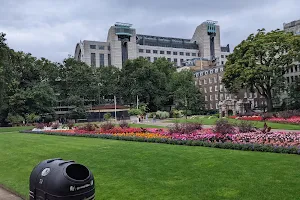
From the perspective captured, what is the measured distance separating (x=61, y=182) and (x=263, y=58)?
48162mm

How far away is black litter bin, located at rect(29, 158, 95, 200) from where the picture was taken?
4.21m

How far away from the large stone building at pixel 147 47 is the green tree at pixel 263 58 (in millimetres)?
69217

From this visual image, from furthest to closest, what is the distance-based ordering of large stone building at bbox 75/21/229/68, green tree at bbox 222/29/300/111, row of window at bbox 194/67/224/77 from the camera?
large stone building at bbox 75/21/229/68, row of window at bbox 194/67/224/77, green tree at bbox 222/29/300/111

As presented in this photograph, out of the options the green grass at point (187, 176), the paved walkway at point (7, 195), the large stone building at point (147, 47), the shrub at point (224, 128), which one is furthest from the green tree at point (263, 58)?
the large stone building at point (147, 47)

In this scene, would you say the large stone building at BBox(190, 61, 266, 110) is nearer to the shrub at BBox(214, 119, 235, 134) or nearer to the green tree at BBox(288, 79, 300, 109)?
the green tree at BBox(288, 79, 300, 109)

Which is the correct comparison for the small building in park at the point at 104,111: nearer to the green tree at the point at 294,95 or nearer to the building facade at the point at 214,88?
the building facade at the point at 214,88

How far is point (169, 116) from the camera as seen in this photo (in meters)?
63.0

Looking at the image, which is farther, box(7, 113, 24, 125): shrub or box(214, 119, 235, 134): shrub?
box(7, 113, 24, 125): shrub

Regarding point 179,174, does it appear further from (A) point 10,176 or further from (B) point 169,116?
(B) point 169,116

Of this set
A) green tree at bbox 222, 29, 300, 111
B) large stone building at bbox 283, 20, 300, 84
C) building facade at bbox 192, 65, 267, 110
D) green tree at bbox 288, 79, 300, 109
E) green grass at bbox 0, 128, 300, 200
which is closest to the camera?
green grass at bbox 0, 128, 300, 200

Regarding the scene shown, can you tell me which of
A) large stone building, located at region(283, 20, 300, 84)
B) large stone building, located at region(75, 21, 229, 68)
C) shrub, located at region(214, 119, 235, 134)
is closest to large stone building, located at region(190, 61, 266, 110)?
large stone building, located at region(283, 20, 300, 84)

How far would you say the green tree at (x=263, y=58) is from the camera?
44.4m

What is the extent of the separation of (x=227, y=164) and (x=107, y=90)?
6875cm

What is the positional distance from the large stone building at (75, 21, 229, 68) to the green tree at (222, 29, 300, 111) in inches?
2725
